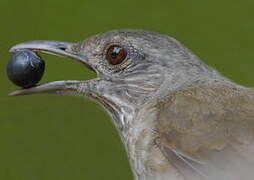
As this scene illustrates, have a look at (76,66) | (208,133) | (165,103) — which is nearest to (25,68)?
(165,103)

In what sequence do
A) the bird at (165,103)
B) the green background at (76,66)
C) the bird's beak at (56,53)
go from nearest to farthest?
1. the bird at (165,103)
2. the bird's beak at (56,53)
3. the green background at (76,66)

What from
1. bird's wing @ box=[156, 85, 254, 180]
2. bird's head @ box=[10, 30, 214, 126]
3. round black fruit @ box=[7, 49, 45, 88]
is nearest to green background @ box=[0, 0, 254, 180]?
round black fruit @ box=[7, 49, 45, 88]

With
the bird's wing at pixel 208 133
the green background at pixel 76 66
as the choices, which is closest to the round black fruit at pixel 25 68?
the bird's wing at pixel 208 133

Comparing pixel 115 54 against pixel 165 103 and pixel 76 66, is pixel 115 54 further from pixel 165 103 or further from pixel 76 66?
pixel 76 66

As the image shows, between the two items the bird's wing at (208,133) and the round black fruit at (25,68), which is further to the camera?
the round black fruit at (25,68)

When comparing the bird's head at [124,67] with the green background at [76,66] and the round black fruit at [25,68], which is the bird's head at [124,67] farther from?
the green background at [76,66]

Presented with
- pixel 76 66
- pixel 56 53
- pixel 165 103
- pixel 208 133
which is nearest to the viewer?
pixel 208 133

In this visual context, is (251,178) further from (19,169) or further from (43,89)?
(19,169)

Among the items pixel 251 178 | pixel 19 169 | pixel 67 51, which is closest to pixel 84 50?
pixel 67 51
